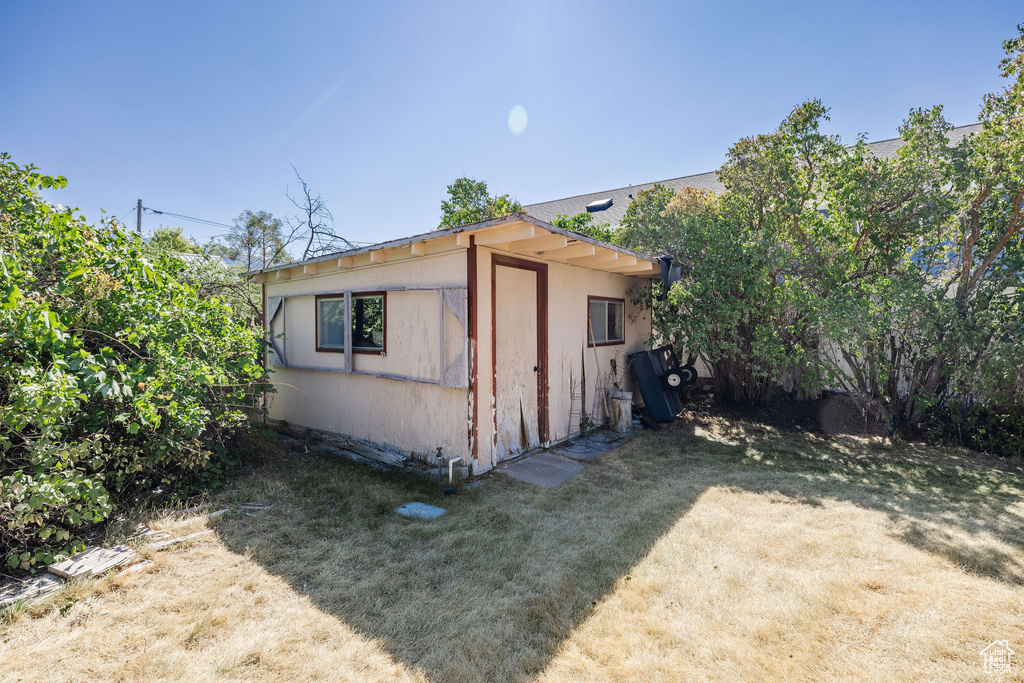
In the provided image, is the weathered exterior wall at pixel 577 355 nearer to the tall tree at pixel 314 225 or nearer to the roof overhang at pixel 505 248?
the roof overhang at pixel 505 248

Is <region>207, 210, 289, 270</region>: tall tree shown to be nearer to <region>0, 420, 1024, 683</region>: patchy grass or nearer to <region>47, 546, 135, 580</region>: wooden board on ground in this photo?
<region>0, 420, 1024, 683</region>: patchy grass

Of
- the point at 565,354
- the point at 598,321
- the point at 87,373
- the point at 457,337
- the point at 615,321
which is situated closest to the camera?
the point at 87,373

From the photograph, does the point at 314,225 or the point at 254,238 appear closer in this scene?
the point at 314,225

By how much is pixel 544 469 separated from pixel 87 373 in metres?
3.92

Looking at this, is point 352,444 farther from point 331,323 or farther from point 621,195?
point 621,195

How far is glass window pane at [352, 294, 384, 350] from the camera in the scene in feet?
18.2

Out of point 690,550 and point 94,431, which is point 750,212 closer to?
point 690,550

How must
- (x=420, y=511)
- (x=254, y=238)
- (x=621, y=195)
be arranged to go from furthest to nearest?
(x=621, y=195), (x=254, y=238), (x=420, y=511)

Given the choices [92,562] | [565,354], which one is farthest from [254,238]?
[92,562]

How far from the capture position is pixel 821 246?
21.1ft

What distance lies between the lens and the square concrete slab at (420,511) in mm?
3740

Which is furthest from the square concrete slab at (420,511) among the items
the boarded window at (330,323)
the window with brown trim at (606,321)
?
the window with brown trim at (606,321)

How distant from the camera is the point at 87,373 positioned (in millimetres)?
2971

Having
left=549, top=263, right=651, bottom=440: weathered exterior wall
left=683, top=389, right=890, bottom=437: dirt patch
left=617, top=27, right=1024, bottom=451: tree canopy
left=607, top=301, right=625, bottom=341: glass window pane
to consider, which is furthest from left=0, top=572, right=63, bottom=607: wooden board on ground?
left=683, top=389, right=890, bottom=437: dirt patch
